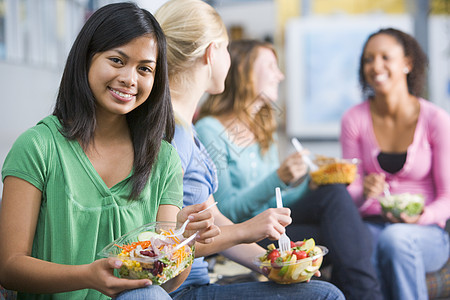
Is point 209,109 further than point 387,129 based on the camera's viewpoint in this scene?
No

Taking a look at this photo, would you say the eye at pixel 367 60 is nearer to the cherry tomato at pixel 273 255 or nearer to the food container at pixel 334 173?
the food container at pixel 334 173

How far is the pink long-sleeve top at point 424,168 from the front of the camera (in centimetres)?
205

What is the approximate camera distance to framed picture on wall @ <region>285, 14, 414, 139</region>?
15.9 ft

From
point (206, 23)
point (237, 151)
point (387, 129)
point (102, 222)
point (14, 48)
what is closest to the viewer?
point (102, 222)

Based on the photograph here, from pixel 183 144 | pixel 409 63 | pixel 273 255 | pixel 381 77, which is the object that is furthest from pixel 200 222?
pixel 409 63

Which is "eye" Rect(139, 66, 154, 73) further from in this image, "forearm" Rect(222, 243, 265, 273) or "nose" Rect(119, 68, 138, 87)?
"forearm" Rect(222, 243, 265, 273)

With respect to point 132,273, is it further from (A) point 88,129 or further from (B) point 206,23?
(B) point 206,23

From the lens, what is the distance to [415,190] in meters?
2.12

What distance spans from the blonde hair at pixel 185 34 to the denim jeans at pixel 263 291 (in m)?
0.56

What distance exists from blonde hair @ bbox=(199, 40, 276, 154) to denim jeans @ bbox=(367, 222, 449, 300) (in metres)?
0.59

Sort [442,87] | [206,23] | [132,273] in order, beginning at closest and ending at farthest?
[132,273] → [206,23] → [442,87]

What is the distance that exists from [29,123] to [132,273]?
270 centimetres

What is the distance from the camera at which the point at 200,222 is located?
102 cm

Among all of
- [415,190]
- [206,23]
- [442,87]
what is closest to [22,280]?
[206,23]
